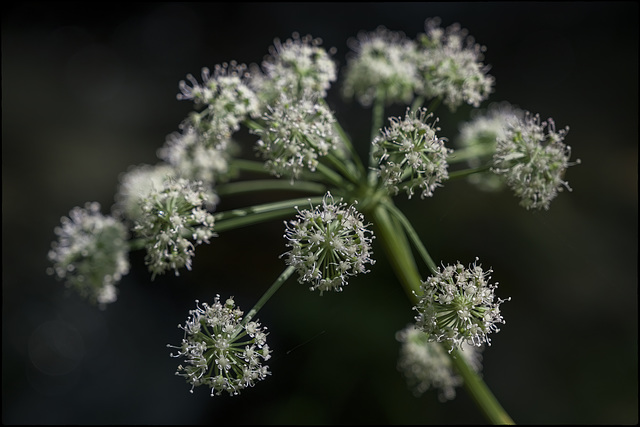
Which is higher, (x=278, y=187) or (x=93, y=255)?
(x=93, y=255)

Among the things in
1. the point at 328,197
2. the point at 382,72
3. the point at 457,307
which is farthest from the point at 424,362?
the point at 382,72

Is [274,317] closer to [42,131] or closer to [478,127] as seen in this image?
[478,127]

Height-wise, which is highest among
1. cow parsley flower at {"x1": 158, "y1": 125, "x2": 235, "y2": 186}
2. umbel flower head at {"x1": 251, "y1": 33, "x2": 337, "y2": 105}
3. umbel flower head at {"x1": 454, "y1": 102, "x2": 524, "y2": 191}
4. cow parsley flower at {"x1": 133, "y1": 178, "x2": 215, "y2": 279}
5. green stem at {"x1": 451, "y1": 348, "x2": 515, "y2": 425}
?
cow parsley flower at {"x1": 158, "y1": 125, "x2": 235, "y2": 186}

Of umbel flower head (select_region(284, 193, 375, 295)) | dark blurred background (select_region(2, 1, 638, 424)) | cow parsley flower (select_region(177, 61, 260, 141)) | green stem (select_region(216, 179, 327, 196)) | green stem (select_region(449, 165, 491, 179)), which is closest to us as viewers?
umbel flower head (select_region(284, 193, 375, 295))

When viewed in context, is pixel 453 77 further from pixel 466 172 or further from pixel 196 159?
pixel 196 159

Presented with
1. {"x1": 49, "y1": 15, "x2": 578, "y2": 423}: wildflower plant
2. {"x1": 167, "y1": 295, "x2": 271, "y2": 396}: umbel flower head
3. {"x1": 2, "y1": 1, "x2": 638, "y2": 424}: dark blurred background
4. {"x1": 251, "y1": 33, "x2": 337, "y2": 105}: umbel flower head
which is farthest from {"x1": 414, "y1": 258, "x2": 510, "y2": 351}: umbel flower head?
{"x1": 2, "y1": 1, "x2": 638, "y2": 424}: dark blurred background

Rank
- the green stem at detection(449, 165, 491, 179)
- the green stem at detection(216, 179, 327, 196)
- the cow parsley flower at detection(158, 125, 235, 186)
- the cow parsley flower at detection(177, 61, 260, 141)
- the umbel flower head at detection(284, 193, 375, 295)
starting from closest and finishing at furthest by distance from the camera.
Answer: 1. the umbel flower head at detection(284, 193, 375, 295)
2. the green stem at detection(449, 165, 491, 179)
3. the cow parsley flower at detection(177, 61, 260, 141)
4. the green stem at detection(216, 179, 327, 196)
5. the cow parsley flower at detection(158, 125, 235, 186)

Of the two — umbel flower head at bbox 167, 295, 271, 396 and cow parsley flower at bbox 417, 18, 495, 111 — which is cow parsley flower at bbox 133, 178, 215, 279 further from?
cow parsley flower at bbox 417, 18, 495, 111

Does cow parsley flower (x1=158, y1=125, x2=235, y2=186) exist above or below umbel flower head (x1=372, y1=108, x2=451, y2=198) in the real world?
above
